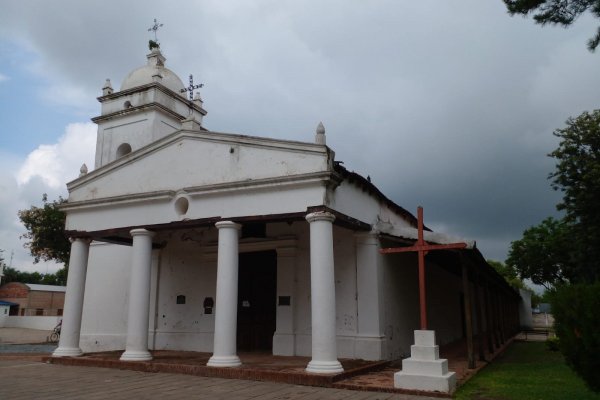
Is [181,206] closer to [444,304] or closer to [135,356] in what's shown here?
[135,356]

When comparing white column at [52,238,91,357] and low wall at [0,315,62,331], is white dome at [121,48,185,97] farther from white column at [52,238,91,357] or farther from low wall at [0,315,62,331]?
low wall at [0,315,62,331]

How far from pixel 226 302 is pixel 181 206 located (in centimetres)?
265

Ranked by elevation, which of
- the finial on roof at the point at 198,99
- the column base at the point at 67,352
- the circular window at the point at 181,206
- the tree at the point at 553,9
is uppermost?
the finial on roof at the point at 198,99

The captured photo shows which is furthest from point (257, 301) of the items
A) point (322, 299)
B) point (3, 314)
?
point (3, 314)

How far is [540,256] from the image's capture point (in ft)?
107

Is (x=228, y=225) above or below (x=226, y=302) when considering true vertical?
above

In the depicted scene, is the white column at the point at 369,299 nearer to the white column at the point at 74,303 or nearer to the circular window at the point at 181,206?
the circular window at the point at 181,206

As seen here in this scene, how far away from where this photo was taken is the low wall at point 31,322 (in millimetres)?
38344

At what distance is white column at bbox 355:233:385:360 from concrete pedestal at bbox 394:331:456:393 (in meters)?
2.70

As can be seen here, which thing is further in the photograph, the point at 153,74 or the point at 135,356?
the point at 153,74

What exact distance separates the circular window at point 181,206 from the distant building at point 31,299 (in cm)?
4401

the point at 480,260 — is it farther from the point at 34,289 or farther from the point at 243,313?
the point at 34,289

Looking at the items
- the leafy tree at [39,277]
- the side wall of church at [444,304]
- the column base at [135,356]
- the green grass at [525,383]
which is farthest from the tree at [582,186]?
the leafy tree at [39,277]

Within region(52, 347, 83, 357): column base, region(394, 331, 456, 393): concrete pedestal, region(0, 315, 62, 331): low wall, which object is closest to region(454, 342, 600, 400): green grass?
region(394, 331, 456, 393): concrete pedestal
